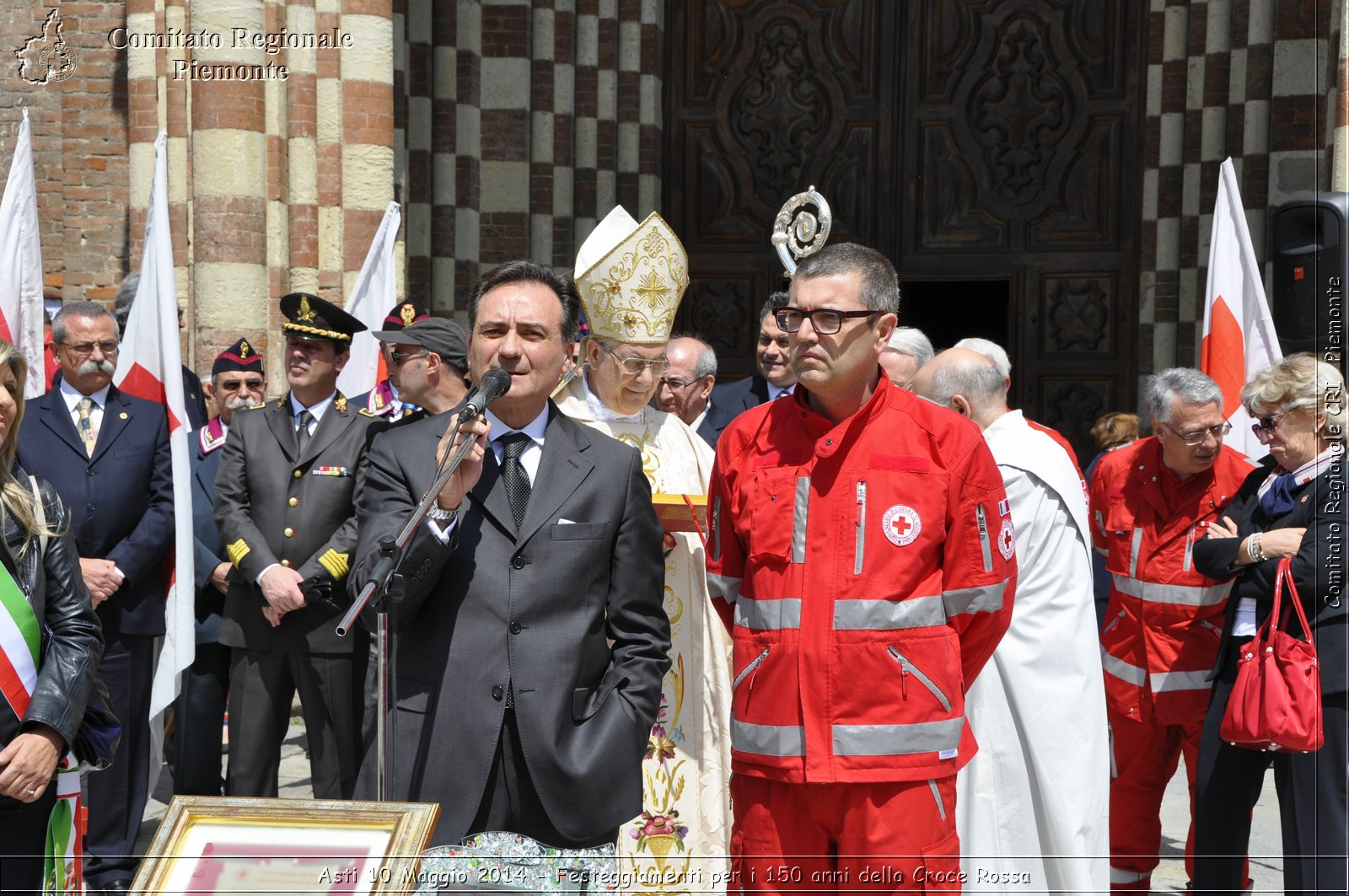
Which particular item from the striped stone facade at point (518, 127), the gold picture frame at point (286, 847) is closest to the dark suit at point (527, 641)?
the gold picture frame at point (286, 847)

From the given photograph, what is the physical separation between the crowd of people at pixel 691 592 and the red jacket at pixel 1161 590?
0.01m

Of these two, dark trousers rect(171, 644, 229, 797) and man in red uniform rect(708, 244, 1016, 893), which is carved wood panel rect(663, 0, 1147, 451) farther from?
man in red uniform rect(708, 244, 1016, 893)

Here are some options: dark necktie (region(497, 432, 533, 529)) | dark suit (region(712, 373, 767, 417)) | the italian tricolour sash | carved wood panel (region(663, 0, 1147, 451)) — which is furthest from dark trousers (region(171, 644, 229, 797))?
carved wood panel (region(663, 0, 1147, 451))

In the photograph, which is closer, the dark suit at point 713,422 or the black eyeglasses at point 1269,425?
the black eyeglasses at point 1269,425

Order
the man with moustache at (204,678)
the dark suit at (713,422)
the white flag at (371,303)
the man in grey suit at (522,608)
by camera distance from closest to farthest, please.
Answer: the man in grey suit at (522,608)
the man with moustache at (204,678)
the dark suit at (713,422)
the white flag at (371,303)

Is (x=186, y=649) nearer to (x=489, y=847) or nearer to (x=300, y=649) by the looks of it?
(x=300, y=649)

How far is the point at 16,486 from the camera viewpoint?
3.23m

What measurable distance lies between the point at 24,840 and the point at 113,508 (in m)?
2.20

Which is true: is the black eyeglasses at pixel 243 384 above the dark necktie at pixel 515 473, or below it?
above

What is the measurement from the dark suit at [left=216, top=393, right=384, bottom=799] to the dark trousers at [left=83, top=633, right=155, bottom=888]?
1.12 feet

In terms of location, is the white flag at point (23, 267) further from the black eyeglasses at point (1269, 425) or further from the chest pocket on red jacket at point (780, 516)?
the black eyeglasses at point (1269, 425)

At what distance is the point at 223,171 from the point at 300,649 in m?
3.71

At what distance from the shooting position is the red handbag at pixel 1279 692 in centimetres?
427

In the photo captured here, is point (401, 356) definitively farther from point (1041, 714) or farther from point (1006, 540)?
point (1006, 540)
